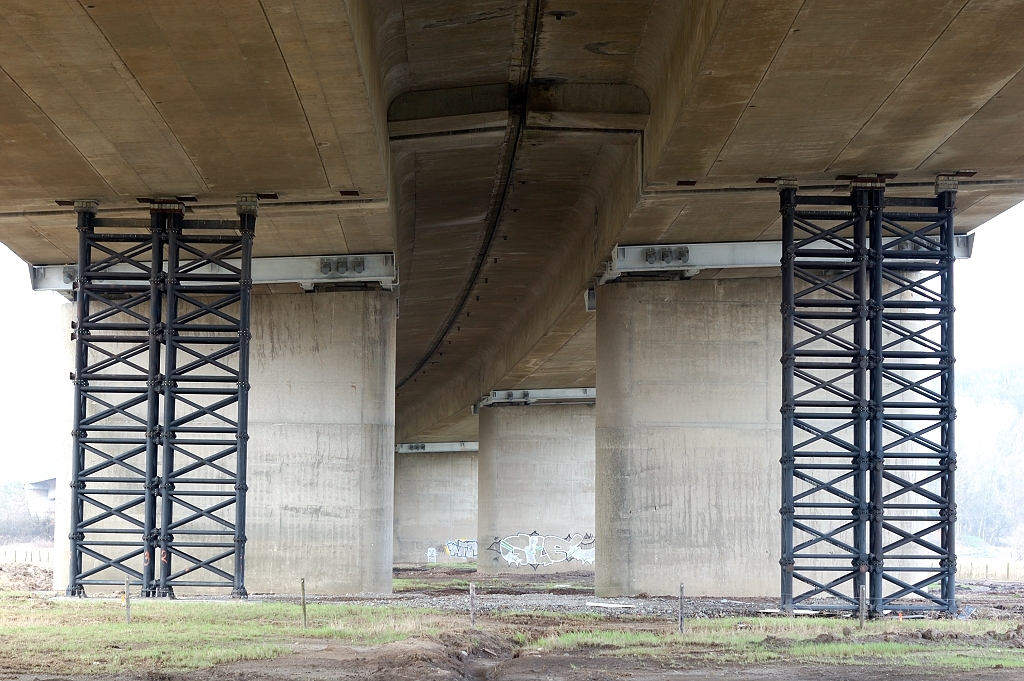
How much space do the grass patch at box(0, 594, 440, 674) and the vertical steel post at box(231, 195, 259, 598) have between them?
1.34 m

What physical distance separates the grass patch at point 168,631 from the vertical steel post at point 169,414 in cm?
135

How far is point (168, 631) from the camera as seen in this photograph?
15977mm

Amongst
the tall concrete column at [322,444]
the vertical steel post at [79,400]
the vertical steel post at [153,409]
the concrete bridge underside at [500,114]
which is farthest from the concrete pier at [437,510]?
the vertical steel post at [153,409]

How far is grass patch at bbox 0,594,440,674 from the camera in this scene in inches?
514

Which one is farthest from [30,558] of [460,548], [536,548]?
[536,548]

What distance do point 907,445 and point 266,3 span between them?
21.3 metres

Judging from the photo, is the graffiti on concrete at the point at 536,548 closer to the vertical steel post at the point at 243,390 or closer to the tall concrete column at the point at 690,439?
the tall concrete column at the point at 690,439

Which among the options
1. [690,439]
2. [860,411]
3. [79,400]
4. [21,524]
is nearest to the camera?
[860,411]

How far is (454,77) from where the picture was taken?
2239cm

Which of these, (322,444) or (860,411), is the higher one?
(860,411)

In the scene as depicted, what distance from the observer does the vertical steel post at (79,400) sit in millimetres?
Result: 22281

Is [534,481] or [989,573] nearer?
[989,573]

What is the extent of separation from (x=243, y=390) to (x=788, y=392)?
1034 cm

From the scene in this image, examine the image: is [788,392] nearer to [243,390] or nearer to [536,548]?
[243,390]
